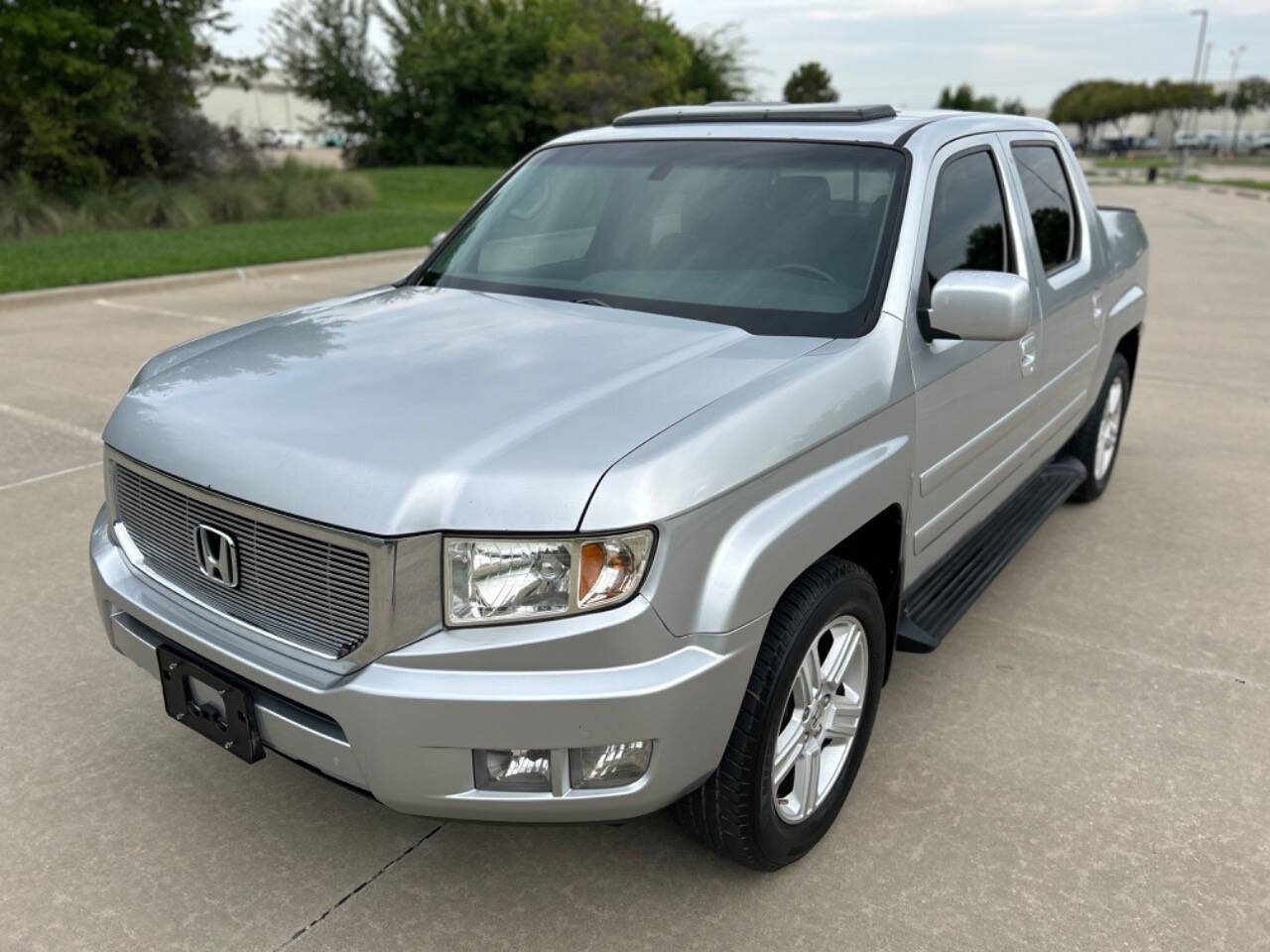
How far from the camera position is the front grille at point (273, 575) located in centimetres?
216

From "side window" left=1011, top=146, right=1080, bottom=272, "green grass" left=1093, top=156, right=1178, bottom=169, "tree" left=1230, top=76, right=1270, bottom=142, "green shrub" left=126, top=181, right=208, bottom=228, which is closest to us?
"side window" left=1011, top=146, right=1080, bottom=272

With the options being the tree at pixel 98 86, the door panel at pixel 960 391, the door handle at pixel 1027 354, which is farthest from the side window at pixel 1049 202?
the tree at pixel 98 86

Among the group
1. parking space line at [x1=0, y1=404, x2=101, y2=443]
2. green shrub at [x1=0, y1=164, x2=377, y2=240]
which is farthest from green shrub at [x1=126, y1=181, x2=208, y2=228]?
parking space line at [x1=0, y1=404, x2=101, y2=443]

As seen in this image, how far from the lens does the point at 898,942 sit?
2.43 m

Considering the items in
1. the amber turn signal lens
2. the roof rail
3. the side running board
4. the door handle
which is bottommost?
the side running board

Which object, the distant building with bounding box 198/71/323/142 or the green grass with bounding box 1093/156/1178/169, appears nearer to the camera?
the distant building with bounding box 198/71/323/142

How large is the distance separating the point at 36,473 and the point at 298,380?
145 inches

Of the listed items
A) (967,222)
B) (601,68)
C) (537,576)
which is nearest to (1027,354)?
(967,222)

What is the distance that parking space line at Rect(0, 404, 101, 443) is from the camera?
20.0 ft

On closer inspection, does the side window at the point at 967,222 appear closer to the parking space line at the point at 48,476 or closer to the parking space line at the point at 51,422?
the parking space line at the point at 48,476

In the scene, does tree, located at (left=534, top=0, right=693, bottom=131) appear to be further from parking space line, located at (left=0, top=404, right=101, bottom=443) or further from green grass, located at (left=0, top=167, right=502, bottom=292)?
parking space line, located at (left=0, top=404, right=101, bottom=443)

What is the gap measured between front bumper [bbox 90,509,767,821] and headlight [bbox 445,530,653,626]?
0.03 meters

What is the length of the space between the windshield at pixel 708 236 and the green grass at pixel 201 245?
857cm

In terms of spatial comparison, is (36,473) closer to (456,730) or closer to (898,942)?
(456,730)
